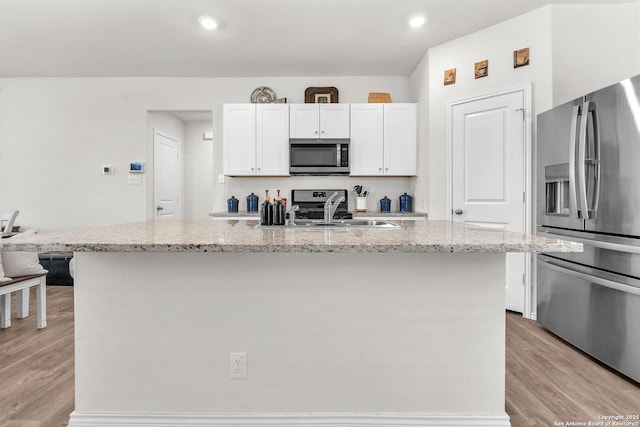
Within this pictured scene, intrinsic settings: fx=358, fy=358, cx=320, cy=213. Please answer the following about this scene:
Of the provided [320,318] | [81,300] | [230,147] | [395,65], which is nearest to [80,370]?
[81,300]

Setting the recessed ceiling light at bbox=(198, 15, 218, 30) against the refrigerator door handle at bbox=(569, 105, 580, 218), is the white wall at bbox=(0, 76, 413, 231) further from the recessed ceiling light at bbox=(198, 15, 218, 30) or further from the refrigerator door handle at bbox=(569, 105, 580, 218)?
the refrigerator door handle at bbox=(569, 105, 580, 218)

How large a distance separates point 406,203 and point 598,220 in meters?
2.34

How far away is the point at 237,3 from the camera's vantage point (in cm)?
292

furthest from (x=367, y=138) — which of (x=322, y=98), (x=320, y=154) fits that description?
(x=322, y=98)

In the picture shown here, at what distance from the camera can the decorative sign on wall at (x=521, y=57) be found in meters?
3.08

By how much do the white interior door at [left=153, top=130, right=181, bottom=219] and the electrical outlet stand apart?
12.8 ft

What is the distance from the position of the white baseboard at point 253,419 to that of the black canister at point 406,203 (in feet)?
10.2

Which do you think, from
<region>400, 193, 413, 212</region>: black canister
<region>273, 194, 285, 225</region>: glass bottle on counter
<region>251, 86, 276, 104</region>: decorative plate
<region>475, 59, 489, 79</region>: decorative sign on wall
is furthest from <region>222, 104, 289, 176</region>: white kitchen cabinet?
<region>273, 194, 285, 225</region>: glass bottle on counter

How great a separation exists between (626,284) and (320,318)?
5.92ft

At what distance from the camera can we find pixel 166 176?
5.32 m

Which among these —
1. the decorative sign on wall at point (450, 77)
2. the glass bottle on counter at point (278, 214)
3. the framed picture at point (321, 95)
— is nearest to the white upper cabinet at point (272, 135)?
the framed picture at point (321, 95)

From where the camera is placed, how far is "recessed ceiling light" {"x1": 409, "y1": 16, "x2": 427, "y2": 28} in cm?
315

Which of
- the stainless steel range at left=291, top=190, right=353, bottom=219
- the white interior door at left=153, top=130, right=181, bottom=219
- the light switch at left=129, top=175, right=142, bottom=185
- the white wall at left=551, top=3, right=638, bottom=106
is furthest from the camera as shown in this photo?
the white interior door at left=153, top=130, right=181, bottom=219

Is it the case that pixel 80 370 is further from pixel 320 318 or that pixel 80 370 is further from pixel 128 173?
pixel 128 173
